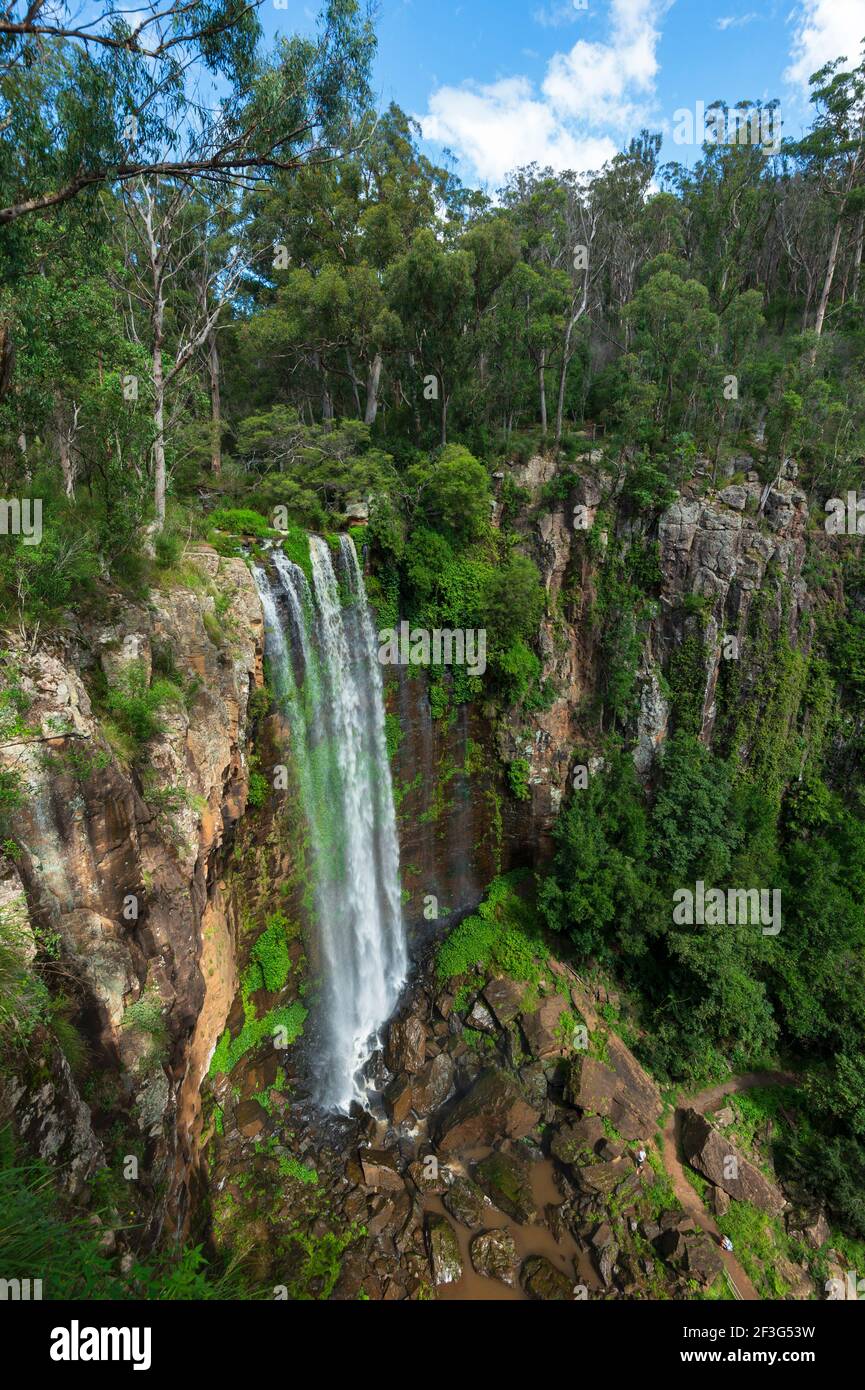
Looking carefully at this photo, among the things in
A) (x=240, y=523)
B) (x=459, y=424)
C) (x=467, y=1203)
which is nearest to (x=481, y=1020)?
(x=467, y=1203)

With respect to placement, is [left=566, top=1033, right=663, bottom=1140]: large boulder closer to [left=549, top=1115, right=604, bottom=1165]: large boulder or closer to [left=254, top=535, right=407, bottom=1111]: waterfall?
[left=549, top=1115, right=604, bottom=1165]: large boulder

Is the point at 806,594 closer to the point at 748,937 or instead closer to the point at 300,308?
the point at 748,937

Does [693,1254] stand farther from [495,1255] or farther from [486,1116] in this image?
[486,1116]

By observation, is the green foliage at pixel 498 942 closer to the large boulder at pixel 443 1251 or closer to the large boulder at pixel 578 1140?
the large boulder at pixel 578 1140

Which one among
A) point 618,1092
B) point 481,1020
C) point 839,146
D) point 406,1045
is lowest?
point 618,1092
